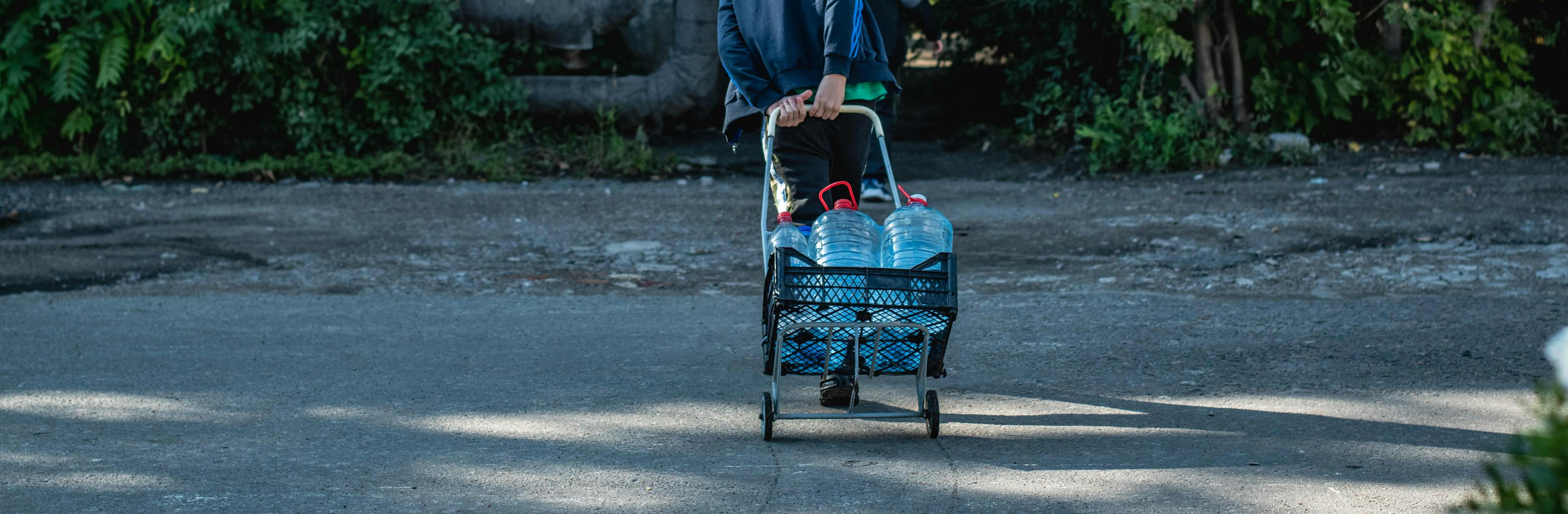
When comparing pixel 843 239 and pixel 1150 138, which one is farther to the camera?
pixel 1150 138

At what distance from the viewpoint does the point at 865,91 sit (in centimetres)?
427

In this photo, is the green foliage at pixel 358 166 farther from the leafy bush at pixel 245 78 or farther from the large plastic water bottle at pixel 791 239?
the large plastic water bottle at pixel 791 239

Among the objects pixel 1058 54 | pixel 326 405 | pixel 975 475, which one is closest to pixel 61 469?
pixel 326 405

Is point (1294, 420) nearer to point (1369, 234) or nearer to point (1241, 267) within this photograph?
point (1241, 267)

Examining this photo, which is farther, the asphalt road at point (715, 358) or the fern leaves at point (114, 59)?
the fern leaves at point (114, 59)

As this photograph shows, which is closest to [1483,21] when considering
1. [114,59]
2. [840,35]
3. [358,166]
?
[840,35]

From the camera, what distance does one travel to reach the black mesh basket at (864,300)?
11.6ft

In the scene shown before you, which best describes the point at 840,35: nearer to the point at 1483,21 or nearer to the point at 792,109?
the point at 792,109

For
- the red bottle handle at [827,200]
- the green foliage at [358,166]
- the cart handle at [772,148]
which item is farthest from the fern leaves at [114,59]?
the red bottle handle at [827,200]

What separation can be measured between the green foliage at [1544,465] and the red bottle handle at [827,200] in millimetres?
2617

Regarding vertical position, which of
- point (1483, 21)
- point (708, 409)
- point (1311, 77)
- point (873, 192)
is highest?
point (1483, 21)

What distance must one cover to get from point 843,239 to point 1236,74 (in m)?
6.98

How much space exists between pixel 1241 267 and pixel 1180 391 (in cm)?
226

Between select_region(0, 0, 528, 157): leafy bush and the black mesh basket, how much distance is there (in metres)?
7.05
